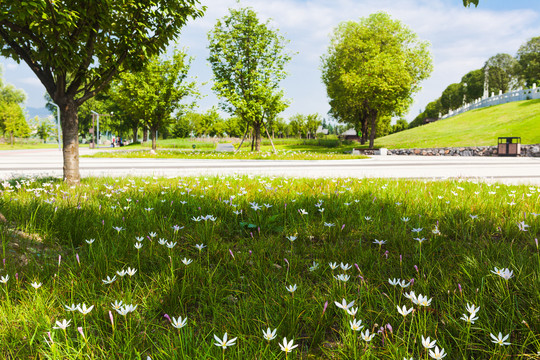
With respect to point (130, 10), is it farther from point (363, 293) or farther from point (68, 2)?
point (363, 293)

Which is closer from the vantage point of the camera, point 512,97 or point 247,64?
point 247,64

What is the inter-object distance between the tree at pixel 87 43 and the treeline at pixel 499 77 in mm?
74398

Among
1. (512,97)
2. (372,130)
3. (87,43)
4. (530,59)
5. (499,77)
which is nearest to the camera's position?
(87,43)

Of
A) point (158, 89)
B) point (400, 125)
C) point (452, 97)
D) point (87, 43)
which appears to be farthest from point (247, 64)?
point (400, 125)

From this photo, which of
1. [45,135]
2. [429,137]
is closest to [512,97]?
[429,137]

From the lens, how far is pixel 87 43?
599 centimetres

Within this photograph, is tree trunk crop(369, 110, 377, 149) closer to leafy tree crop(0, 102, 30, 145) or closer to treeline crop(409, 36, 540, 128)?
treeline crop(409, 36, 540, 128)

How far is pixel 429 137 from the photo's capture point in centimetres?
3647

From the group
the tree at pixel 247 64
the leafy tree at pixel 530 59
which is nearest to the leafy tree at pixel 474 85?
the leafy tree at pixel 530 59

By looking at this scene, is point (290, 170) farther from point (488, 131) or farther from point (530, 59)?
point (530, 59)

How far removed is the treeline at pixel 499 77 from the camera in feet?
218

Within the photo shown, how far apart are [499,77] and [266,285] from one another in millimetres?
96377

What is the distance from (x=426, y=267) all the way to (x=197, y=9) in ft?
20.7

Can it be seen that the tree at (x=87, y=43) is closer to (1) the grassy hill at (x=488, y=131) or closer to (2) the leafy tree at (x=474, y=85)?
(1) the grassy hill at (x=488, y=131)
